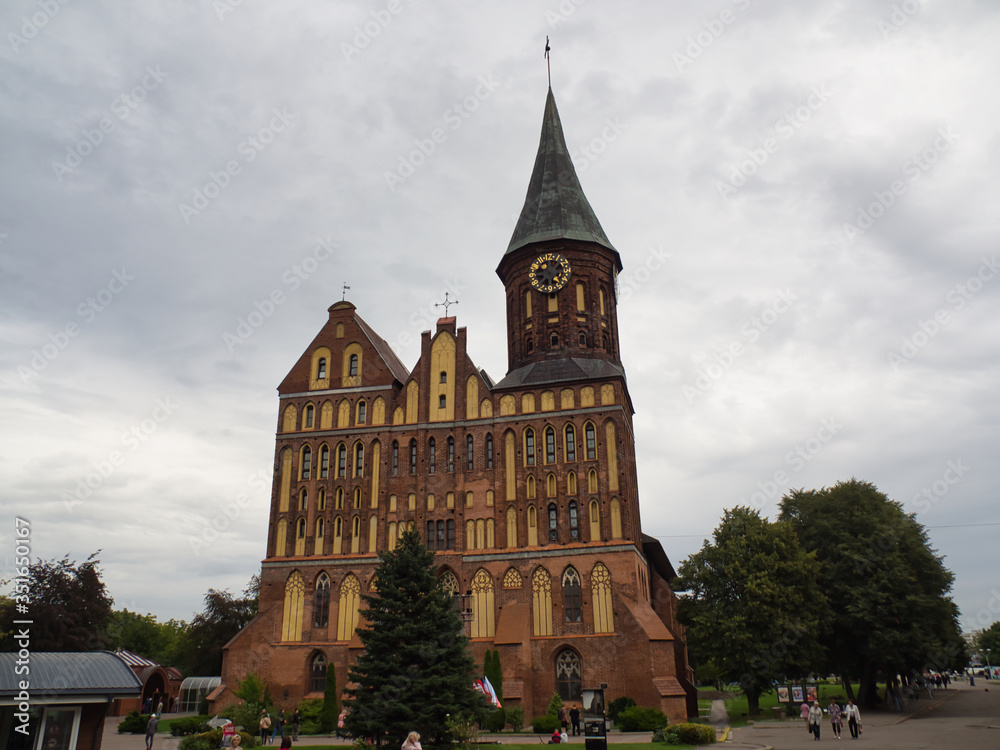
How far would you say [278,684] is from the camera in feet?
132

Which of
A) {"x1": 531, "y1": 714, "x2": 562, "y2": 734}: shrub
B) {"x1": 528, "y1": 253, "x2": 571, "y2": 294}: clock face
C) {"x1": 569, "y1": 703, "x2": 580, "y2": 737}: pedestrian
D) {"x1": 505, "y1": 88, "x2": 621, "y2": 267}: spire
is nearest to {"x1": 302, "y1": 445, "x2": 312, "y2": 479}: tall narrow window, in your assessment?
{"x1": 528, "y1": 253, "x2": 571, "y2": 294}: clock face

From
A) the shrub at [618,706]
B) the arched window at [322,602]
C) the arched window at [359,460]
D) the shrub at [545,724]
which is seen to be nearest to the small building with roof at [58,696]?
the shrub at [545,724]

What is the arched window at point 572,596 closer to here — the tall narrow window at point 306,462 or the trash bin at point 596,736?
the trash bin at point 596,736

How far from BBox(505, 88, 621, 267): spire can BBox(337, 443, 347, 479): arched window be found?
17764 mm

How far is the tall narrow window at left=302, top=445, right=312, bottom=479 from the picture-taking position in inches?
1775

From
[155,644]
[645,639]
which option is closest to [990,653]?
[645,639]

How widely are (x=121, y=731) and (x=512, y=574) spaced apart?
2198 cm

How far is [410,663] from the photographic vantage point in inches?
981

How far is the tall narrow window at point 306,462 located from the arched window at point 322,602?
6153 mm

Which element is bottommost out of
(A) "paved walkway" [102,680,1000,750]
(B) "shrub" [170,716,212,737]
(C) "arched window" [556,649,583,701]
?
(A) "paved walkway" [102,680,1000,750]

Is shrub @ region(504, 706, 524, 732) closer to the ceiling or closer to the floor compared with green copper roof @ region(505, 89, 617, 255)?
closer to the floor

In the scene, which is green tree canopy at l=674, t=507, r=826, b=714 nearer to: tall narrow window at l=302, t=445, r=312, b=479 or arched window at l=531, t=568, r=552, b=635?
arched window at l=531, t=568, r=552, b=635

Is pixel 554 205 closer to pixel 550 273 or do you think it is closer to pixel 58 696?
pixel 550 273

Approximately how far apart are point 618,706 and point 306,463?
74.7 feet
